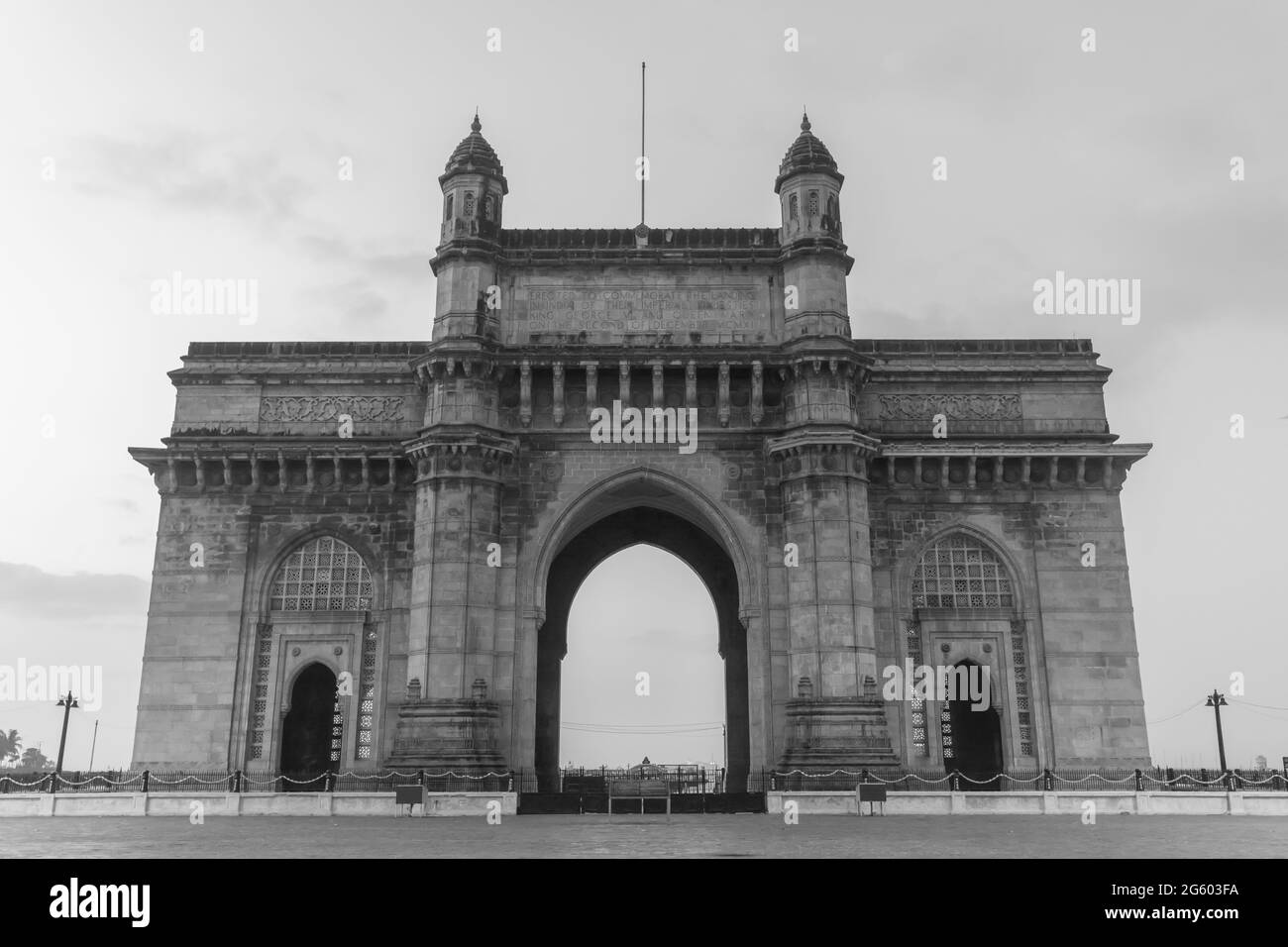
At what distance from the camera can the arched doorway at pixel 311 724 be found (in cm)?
3288

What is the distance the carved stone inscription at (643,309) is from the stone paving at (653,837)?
50.3 feet

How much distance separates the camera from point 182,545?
33375mm

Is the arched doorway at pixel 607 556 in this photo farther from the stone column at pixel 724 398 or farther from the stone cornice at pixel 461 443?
the stone cornice at pixel 461 443

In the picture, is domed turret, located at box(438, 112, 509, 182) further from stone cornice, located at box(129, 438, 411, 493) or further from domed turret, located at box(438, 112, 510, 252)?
stone cornice, located at box(129, 438, 411, 493)

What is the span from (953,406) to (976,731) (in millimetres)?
9903

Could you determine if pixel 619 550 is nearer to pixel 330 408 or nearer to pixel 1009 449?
pixel 330 408

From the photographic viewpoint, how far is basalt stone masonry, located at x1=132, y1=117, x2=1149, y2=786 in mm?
31281

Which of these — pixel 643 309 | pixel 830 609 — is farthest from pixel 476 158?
pixel 830 609

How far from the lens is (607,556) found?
4050 centimetres

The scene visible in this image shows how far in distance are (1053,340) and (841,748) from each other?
15.6 metres

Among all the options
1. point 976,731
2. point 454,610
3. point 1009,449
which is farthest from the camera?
point 1009,449

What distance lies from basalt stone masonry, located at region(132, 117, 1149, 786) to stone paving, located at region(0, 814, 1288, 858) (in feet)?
25.7
